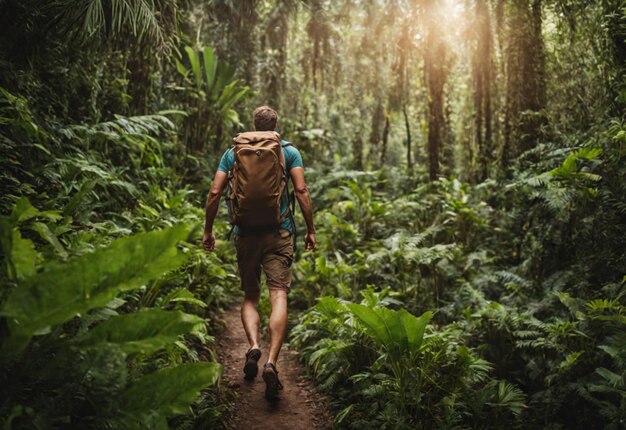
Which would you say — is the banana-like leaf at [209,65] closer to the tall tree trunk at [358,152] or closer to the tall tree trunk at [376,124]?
the tall tree trunk at [358,152]

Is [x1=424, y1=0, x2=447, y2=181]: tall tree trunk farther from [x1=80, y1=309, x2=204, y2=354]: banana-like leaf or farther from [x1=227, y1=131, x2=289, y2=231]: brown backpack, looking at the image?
[x1=80, y1=309, x2=204, y2=354]: banana-like leaf

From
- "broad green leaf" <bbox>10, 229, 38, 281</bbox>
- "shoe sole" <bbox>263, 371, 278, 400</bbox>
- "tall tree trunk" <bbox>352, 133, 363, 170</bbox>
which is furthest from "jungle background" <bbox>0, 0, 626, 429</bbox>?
"tall tree trunk" <bbox>352, 133, 363, 170</bbox>

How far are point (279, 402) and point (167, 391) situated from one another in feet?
5.40

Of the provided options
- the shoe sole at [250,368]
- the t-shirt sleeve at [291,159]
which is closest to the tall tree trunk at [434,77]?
the t-shirt sleeve at [291,159]

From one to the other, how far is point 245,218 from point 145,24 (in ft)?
11.3

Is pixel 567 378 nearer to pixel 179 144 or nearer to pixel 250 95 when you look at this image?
pixel 179 144

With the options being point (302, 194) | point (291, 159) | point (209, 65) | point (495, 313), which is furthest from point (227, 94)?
→ point (495, 313)

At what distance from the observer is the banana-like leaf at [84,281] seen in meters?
1.72

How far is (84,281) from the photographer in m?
1.79

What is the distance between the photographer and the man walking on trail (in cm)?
338

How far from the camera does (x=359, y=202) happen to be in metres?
9.65

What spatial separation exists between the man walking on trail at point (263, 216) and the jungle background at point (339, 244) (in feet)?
1.71

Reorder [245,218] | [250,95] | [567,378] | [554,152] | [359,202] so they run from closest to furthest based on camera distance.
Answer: [245,218] → [567,378] → [554,152] → [359,202] → [250,95]

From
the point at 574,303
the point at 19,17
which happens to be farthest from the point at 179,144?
the point at 574,303
